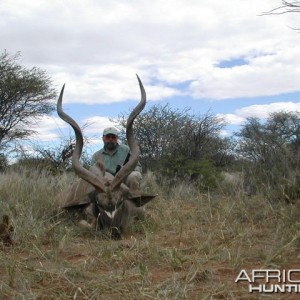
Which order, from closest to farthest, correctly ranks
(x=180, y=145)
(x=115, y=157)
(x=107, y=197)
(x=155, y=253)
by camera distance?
(x=155, y=253), (x=107, y=197), (x=115, y=157), (x=180, y=145)

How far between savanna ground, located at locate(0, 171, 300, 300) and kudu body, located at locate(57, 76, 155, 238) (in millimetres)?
173

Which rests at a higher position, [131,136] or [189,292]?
[131,136]

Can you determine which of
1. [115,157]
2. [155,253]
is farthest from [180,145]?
[155,253]

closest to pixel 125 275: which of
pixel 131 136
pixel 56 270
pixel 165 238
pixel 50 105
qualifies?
pixel 56 270

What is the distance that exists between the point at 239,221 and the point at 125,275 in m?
2.40

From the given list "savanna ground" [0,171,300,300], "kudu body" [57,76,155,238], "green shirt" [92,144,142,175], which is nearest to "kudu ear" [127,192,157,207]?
"kudu body" [57,76,155,238]

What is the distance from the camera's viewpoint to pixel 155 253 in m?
4.32

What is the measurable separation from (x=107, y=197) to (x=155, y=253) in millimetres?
1813

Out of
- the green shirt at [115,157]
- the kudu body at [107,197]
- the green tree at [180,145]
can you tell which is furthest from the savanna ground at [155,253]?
the green tree at [180,145]

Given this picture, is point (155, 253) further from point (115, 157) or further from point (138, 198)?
point (115, 157)

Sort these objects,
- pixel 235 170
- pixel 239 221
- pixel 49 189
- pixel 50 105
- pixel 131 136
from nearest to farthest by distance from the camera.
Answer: pixel 239 221 → pixel 131 136 → pixel 49 189 → pixel 235 170 → pixel 50 105

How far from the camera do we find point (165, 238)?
5387mm

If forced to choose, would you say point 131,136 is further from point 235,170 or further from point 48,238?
point 235,170

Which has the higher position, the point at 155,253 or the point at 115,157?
the point at 115,157
